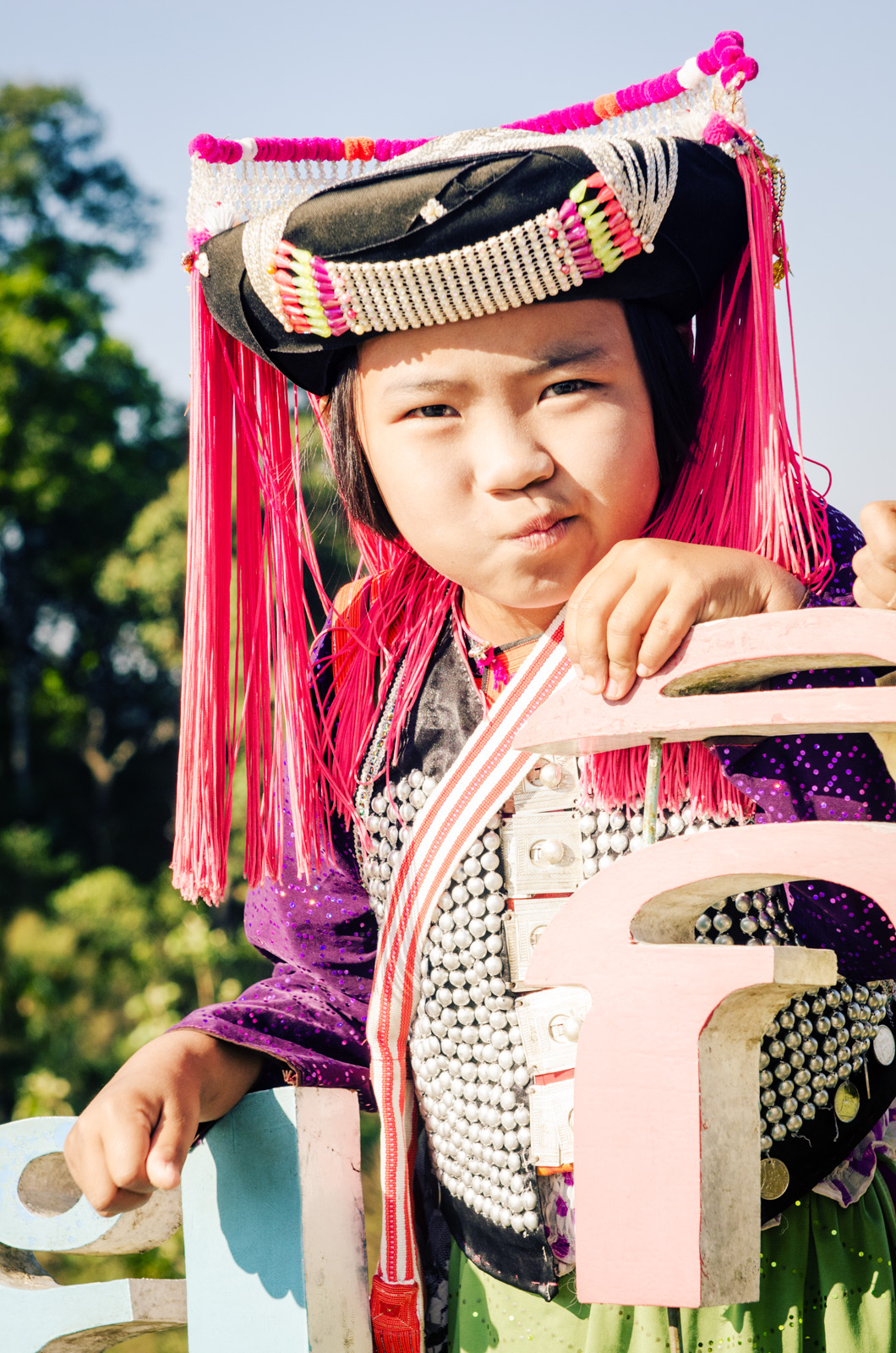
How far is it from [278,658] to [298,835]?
198mm

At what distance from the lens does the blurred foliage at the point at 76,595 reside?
10.1 meters

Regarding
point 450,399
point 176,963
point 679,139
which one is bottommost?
point 176,963

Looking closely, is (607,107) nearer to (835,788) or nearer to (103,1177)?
(835,788)

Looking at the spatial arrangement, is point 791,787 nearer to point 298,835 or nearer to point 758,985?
point 758,985

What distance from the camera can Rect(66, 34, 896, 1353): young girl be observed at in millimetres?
1050

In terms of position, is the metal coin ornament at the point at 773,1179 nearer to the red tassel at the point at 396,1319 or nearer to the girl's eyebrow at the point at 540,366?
the red tassel at the point at 396,1319

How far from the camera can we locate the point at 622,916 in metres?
0.90

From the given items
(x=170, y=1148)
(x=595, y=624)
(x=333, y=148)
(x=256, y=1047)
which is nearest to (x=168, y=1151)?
(x=170, y=1148)

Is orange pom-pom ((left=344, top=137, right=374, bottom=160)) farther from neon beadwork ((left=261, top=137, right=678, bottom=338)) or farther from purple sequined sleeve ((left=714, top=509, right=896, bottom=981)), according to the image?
purple sequined sleeve ((left=714, top=509, right=896, bottom=981))

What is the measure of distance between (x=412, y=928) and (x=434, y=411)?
20.3 inches

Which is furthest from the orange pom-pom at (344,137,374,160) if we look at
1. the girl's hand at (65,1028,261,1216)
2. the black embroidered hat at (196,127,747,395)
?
the girl's hand at (65,1028,261,1216)

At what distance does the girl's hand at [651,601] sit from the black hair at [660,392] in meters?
0.23

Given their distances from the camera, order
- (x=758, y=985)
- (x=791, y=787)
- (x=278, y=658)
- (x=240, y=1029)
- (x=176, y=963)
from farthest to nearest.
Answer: (x=176, y=963), (x=278, y=658), (x=240, y=1029), (x=791, y=787), (x=758, y=985)

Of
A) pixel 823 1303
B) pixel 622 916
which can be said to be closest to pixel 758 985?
pixel 622 916
